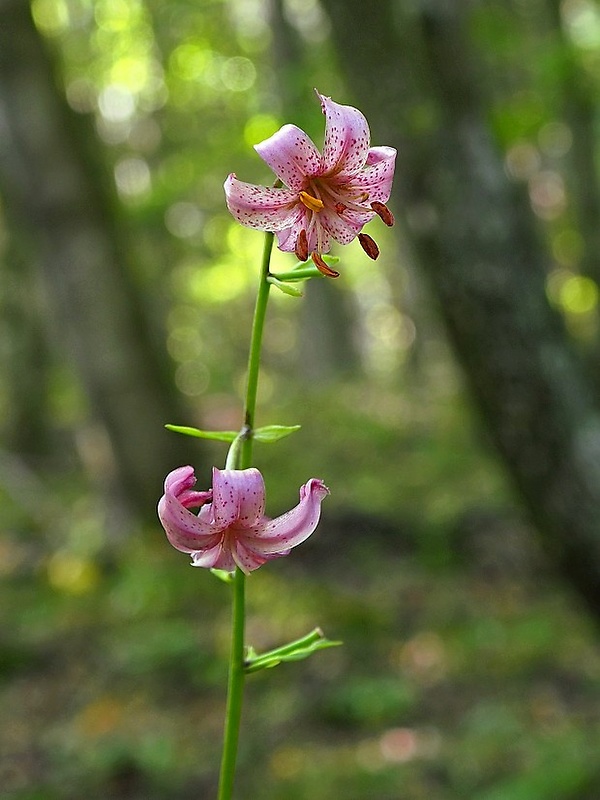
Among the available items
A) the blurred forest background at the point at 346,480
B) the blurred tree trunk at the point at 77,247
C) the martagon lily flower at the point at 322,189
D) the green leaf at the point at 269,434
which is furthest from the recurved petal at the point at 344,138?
the blurred tree trunk at the point at 77,247

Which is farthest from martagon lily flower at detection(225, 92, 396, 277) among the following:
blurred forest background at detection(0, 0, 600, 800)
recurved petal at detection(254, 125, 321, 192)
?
blurred forest background at detection(0, 0, 600, 800)

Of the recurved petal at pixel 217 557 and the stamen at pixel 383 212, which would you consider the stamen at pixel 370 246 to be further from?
the recurved petal at pixel 217 557

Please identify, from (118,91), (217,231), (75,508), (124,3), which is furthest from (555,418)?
(118,91)

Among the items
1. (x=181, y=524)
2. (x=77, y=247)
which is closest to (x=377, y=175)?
(x=181, y=524)

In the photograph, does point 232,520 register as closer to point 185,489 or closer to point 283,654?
point 185,489

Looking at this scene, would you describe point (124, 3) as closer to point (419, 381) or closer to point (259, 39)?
point (259, 39)

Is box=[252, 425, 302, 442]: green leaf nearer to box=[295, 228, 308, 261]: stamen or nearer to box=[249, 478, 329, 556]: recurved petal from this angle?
box=[249, 478, 329, 556]: recurved petal
